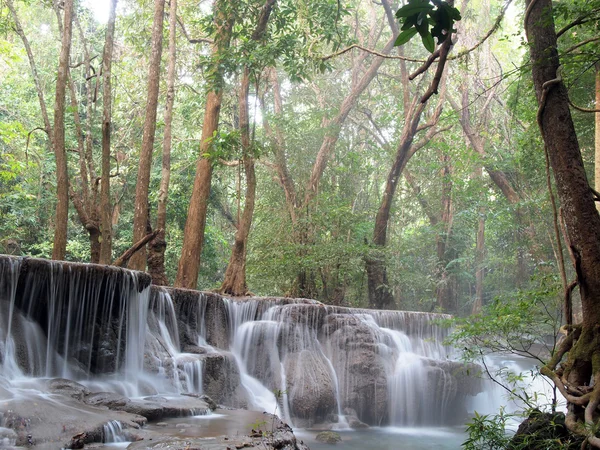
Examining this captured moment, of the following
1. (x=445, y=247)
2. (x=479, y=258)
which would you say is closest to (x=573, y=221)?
(x=445, y=247)

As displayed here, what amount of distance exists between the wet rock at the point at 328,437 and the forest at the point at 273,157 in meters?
3.74

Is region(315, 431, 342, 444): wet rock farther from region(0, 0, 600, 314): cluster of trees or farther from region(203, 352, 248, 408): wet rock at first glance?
region(0, 0, 600, 314): cluster of trees

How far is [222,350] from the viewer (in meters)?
10.0

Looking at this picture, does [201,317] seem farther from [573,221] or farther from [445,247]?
[445,247]

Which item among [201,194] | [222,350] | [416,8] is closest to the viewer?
[416,8]

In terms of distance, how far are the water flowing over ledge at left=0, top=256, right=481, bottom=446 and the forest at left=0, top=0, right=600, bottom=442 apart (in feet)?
4.14

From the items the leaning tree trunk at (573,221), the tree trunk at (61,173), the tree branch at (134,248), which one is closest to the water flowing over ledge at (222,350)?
the tree branch at (134,248)

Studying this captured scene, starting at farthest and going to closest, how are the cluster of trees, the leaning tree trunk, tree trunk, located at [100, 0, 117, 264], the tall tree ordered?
the tall tree → the cluster of trees → tree trunk, located at [100, 0, 117, 264] → the leaning tree trunk

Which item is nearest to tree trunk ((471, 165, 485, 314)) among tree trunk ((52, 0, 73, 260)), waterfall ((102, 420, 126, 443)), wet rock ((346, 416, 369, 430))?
wet rock ((346, 416, 369, 430))

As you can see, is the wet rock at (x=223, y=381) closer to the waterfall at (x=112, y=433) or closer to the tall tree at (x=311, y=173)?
the waterfall at (x=112, y=433)

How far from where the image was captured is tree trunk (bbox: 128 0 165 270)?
10672 mm

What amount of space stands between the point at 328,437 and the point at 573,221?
531 cm

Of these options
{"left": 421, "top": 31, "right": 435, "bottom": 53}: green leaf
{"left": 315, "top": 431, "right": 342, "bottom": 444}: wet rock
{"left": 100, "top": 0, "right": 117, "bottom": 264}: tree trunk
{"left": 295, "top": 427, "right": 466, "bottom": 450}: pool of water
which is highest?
{"left": 100, "top": 0, "right": 117, "bottom": 264}: tree trunk

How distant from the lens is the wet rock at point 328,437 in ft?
28.0
